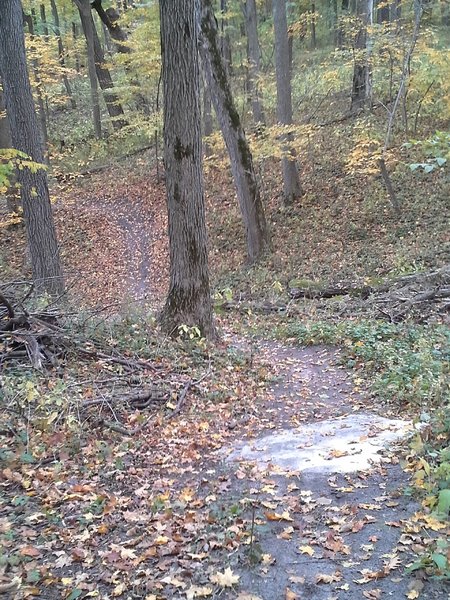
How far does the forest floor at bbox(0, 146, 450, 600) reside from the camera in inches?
125

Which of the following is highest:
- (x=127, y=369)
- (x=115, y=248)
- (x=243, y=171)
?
(x=243, y=171)

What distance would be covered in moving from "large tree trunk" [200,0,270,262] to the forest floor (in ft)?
15.0

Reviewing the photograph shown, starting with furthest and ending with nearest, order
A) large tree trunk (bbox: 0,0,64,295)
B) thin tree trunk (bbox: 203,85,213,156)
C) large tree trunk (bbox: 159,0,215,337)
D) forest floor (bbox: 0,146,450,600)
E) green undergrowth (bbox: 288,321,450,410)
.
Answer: thin tree trunk (bbox: 203,85,213,156)
large tree trunk (bbox: 0,0,64,295)
large tree trunk (bbox: 159,0,215,337)
green undergrowth (bbox: 288,321,450,410)
forest floor (bbox: 0,146,450,600)

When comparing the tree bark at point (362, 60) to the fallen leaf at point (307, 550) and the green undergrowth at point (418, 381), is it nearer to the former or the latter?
the green undergrowth at point (418, 381)

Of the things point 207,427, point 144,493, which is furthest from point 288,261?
point 144,493

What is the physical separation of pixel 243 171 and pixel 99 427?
406 inches

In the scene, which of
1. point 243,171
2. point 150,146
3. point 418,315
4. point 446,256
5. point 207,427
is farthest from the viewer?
point 150,146

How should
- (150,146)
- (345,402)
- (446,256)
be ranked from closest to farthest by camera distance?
(345,402) → (446,256) → (150,146)

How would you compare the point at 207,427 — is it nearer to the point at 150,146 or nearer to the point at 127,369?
the point at 127,369

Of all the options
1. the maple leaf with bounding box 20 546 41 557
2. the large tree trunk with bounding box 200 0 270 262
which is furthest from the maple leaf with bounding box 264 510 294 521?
the large tree trunk with bounding box 200 0 270 262

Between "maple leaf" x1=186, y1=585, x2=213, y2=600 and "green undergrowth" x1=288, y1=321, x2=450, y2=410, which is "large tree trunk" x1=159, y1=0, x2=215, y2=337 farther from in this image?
"maple leaf" x1=186, y1=585, x2=213, y2=600

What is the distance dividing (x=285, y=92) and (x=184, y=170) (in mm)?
9619

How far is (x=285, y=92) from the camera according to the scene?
15.9m

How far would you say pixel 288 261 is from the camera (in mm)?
14477
